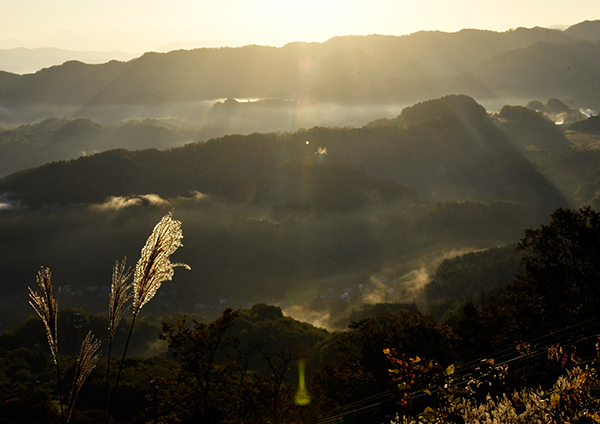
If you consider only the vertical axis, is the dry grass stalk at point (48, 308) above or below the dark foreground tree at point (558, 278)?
above

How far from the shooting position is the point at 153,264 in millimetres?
7523

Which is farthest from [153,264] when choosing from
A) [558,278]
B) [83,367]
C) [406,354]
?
[558,278]

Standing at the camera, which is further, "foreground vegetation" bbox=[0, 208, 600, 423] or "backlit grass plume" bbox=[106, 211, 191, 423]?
"foreground vegetation" bbox=[0, 208, 600, 423]

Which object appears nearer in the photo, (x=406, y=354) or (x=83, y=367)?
(x=83, y=367)

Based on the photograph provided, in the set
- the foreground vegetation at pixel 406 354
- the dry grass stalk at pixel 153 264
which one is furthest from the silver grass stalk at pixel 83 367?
the foreground vegetation at pixel 406 354

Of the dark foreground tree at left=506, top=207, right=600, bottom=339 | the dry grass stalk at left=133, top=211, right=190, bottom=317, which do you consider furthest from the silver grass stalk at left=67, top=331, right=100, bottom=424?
the dark foreground tree at left=506, top=207, right=600, bottom=339

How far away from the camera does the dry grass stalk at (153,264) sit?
7.45 metres

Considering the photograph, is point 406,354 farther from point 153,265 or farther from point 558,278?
point 558,278

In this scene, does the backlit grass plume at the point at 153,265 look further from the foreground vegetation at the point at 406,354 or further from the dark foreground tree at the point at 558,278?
the dark foreground tree at the point at 558,278

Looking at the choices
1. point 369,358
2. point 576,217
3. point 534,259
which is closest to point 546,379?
point 534,259

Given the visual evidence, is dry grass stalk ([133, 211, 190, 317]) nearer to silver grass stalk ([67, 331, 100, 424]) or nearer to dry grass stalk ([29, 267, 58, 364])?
silver grass stalk ([67, 331, 100, 424])

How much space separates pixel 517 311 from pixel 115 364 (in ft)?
215

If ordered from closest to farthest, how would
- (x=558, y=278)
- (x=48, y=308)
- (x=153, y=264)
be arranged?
1. (x=48, y=308)
2. (x=153, y=264)
3. (x=558, y=278)

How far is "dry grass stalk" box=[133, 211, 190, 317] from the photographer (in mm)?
7453
